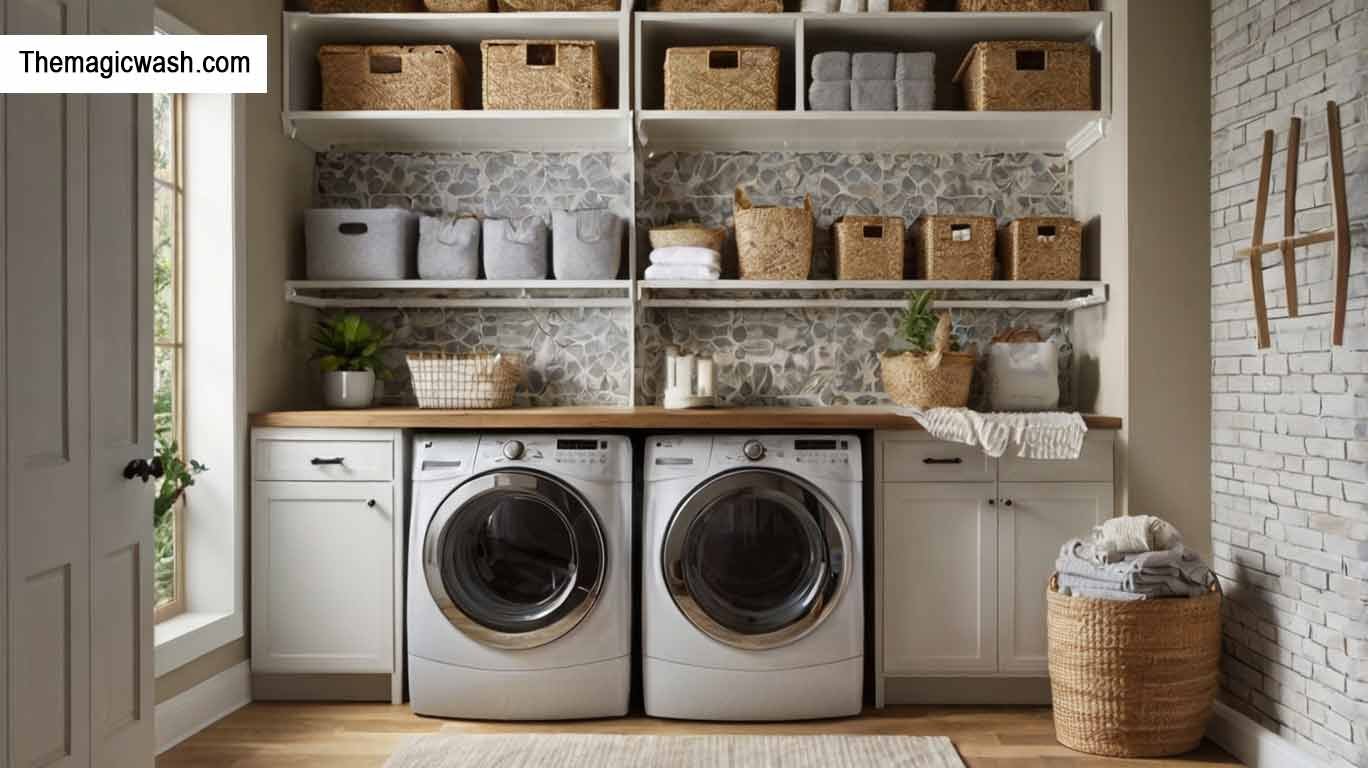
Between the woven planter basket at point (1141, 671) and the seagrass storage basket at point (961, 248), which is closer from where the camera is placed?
the woven planter basket at point (1141, 671)

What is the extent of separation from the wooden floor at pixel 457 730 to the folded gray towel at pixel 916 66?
2.14m

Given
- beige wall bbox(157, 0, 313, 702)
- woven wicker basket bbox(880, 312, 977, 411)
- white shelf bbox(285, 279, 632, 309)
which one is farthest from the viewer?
white shelf bbox(285, 279, 632, 309)

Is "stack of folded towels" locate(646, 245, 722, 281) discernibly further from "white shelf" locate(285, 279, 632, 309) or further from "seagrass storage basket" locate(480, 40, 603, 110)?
"seagrass storage basket" locate(480, 40, 603, 110)

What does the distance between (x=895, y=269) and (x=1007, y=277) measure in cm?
43

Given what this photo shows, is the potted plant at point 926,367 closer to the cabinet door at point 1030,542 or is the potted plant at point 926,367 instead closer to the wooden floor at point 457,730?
the cabinet door at point 1030,542

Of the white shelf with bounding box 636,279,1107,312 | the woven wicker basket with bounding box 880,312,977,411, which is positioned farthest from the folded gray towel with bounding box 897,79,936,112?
the woven wicker basket with bounding box 880,312,977,411

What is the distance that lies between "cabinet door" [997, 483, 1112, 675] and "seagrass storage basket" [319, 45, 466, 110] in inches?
92.8

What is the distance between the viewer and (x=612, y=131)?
367 cm

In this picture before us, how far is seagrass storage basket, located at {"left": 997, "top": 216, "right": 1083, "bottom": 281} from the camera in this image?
3.52 meters

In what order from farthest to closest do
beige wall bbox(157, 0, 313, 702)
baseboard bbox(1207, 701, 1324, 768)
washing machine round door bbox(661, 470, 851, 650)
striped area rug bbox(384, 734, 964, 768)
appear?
beige wall bbox(157, 0, 313, 702) → washing machine round door bbox(661, 470, 851, 650) → striped area rug bbox(384, 734, 964, 768) → baseboard bbox(1207, 701, 1324, 768)

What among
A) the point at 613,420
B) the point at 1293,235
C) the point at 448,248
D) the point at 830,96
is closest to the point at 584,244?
the point at 448,248

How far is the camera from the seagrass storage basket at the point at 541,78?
348cm

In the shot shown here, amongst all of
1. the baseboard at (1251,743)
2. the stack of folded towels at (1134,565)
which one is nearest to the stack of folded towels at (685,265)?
the stack of folded towels at (1134,565)

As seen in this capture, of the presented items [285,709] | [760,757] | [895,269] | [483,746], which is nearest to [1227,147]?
[895,269]
